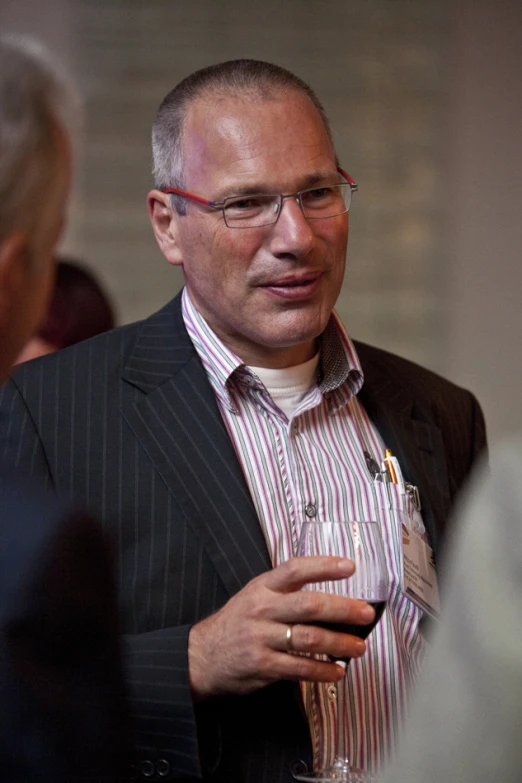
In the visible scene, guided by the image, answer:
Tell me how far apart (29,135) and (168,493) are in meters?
1.21

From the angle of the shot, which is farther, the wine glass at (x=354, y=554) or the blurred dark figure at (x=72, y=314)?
the blurred dark figure at (x=72, y=314)

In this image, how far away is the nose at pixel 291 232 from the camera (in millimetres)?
2223

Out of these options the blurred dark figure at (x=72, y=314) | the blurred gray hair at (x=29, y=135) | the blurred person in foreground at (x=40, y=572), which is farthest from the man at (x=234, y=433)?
the blurred gray hair at (x=29, y=135)

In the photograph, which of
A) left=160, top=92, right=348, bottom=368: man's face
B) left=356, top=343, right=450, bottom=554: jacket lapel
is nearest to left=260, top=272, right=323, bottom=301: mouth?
left=160, top=92, right=348, bottom=368: man's face

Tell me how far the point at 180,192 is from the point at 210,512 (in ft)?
2.38

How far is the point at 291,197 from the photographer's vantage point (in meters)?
2.24

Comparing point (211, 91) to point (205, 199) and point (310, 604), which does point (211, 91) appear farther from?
point (310, 604)

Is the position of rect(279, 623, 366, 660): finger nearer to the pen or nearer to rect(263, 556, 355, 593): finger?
rect(263, 556, 355, 593): finger

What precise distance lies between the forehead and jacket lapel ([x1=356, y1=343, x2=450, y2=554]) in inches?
21.2

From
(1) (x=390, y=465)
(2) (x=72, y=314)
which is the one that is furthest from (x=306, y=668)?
(2) (x=72, y=314)

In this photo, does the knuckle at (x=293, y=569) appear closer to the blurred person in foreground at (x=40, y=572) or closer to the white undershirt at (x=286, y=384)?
the blurred person in foreground at (x=40, y=572)

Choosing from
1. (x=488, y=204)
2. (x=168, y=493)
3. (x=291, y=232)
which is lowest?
(x=168, y=493)

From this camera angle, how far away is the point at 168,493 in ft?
7.05

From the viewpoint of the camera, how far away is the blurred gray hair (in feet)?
3.26
